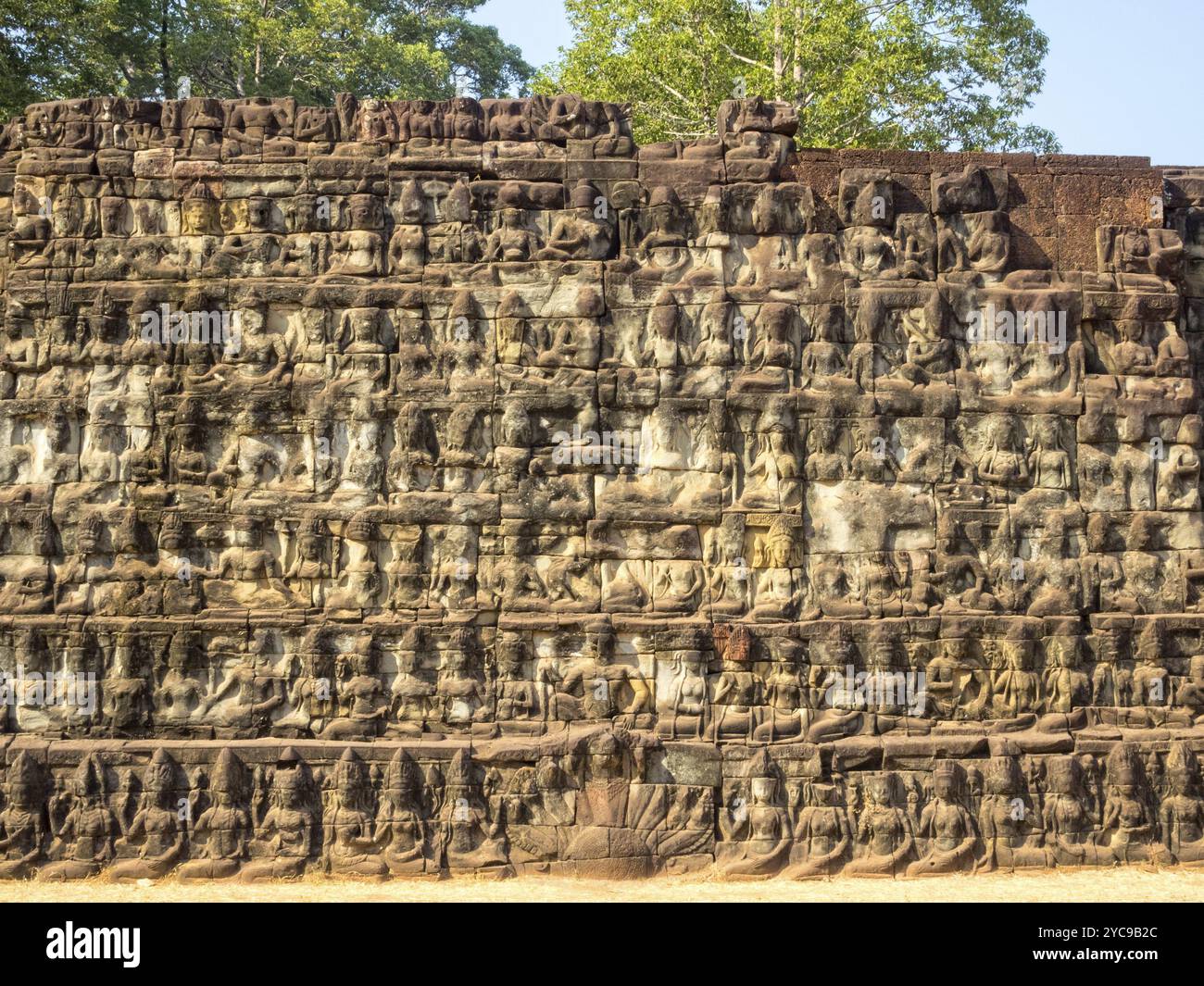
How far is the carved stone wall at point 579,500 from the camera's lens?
445 inches

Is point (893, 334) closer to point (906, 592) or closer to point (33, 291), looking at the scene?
point (906, 592)

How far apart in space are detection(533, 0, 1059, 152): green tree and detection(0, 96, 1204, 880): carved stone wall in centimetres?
1007

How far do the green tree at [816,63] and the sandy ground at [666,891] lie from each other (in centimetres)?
1393

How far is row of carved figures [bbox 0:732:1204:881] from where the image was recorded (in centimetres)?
1114

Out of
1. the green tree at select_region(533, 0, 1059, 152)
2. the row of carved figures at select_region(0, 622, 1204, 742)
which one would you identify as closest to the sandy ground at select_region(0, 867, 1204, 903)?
the row of carved figures at select_region(0, 622, 1204, 742)

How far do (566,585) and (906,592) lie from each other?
119 inches

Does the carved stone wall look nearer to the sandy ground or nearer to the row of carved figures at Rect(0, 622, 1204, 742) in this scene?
the row of carved figures at Rect(0, 622, 1204, 742)

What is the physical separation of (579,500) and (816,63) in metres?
13.2

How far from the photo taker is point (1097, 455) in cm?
1190

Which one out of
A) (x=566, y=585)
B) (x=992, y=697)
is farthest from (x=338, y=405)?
(x=992, y=697)

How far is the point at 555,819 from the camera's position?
11.3m

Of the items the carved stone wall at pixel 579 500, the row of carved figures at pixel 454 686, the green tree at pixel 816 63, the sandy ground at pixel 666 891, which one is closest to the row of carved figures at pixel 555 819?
the carved stone wall at pixel 579 500

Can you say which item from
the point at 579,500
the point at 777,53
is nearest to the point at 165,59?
the point at 777,53

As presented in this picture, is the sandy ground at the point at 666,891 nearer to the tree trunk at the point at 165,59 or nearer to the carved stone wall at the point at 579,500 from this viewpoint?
the carved stone wall at the point at 579,500
